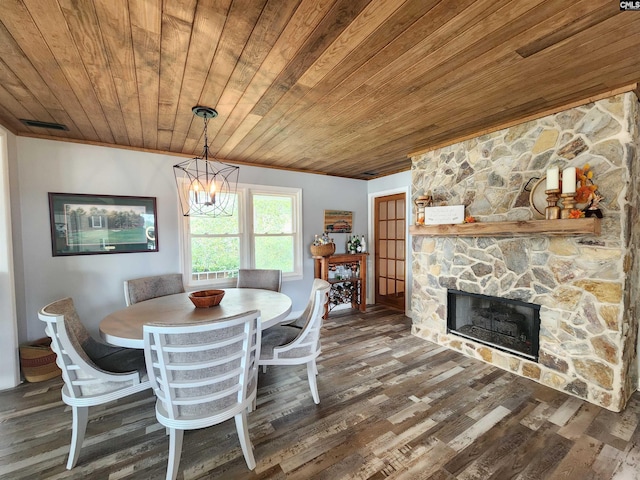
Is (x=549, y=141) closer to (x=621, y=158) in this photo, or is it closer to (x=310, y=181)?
(x=621, y=158)

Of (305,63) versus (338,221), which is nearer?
(305,63)

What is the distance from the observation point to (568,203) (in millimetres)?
2121

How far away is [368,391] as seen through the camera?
2361 millimetres

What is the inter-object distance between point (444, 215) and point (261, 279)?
2.38m

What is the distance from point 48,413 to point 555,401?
13.6 feet

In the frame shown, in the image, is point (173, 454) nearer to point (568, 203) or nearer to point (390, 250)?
point (568, 203)

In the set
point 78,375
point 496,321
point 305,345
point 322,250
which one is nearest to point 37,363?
point 78,375

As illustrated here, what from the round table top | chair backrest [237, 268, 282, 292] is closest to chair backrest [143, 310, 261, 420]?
the round table top

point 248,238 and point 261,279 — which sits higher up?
point 248,238

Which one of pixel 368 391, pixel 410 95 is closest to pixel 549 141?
pixel 410 95

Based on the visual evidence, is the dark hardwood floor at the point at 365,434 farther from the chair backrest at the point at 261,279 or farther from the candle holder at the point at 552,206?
the candle holder at the point at 552,206

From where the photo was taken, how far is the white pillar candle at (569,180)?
2.06 m

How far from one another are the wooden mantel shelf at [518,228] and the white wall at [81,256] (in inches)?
130

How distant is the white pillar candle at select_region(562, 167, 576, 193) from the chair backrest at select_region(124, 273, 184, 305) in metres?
3.98
